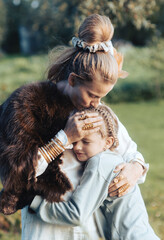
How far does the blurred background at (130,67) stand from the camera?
14.9 feet

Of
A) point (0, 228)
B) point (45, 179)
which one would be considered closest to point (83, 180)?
point (45, 179)

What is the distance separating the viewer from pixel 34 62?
21359 millimetres

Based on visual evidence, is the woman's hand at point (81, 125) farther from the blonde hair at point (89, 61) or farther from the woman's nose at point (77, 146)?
the blonde hair at point (89, 61)

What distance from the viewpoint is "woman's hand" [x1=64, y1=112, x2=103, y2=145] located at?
7.31 feet

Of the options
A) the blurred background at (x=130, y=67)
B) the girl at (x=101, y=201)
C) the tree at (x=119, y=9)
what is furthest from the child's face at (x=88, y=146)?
the tree at (x=119, y=9)

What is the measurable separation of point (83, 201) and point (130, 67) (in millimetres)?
16511

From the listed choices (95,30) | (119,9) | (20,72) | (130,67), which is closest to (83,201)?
(95,30)

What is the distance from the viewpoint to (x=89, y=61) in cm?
241

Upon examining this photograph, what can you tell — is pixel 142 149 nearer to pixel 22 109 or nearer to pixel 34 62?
pixel 22 109

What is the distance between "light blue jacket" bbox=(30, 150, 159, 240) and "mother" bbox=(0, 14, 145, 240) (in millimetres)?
99

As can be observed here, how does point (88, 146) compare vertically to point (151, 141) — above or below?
above

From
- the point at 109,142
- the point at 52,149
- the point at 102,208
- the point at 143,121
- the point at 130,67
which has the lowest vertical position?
the point at 143,121

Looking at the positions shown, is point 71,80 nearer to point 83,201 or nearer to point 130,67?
point 83,201

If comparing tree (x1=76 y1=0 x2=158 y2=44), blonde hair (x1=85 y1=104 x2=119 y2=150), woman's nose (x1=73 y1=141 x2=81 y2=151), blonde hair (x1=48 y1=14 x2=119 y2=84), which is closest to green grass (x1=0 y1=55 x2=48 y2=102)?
tree (x1=76 y1=0 x2=158 y2=44)
